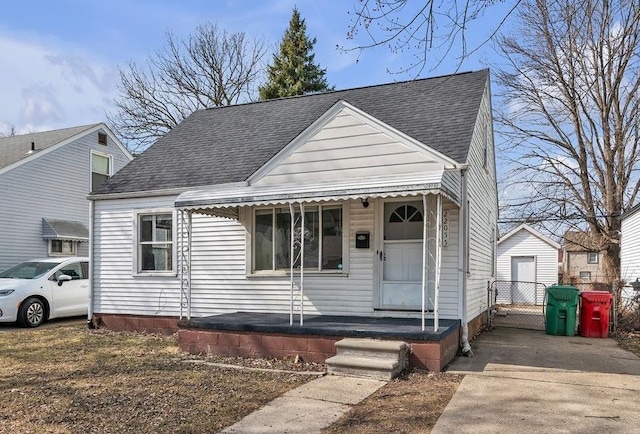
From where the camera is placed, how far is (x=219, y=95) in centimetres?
2783

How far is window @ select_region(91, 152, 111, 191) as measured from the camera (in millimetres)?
18797

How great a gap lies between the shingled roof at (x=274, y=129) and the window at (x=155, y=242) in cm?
66

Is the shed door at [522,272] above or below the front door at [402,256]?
below

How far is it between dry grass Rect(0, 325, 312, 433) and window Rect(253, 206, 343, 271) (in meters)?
2.31

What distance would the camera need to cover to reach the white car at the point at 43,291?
10828mm

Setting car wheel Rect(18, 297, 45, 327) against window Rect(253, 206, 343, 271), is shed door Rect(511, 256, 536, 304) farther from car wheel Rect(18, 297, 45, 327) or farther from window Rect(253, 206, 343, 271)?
car wheel Rect(18, 297, 45, 327)

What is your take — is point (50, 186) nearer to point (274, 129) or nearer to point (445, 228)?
point (274, 129)

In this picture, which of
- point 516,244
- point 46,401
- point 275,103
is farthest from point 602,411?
point 516,244

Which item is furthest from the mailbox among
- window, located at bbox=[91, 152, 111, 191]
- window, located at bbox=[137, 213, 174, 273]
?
window, located at bbox=[91, 152, 111, 191]

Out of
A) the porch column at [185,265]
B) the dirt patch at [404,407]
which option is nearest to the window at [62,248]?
the porch column at [185,265]

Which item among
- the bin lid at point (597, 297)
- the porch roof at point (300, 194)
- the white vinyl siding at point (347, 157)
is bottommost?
the bin lid at point (597, 297)

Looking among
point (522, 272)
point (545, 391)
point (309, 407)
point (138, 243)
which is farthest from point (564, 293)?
point (522, 272)

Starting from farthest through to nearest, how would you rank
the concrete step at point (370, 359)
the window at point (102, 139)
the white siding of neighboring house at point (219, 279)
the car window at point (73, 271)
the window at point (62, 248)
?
the window at point (102, 139)
the window at point (62, 248)
the car window at point (73, 271)
the white siding of neighboring house at point (219, 279)
the concrete step at point (370, 359)

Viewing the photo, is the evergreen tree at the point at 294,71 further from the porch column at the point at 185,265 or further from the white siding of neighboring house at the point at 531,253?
the porch column at the point at 185,265
